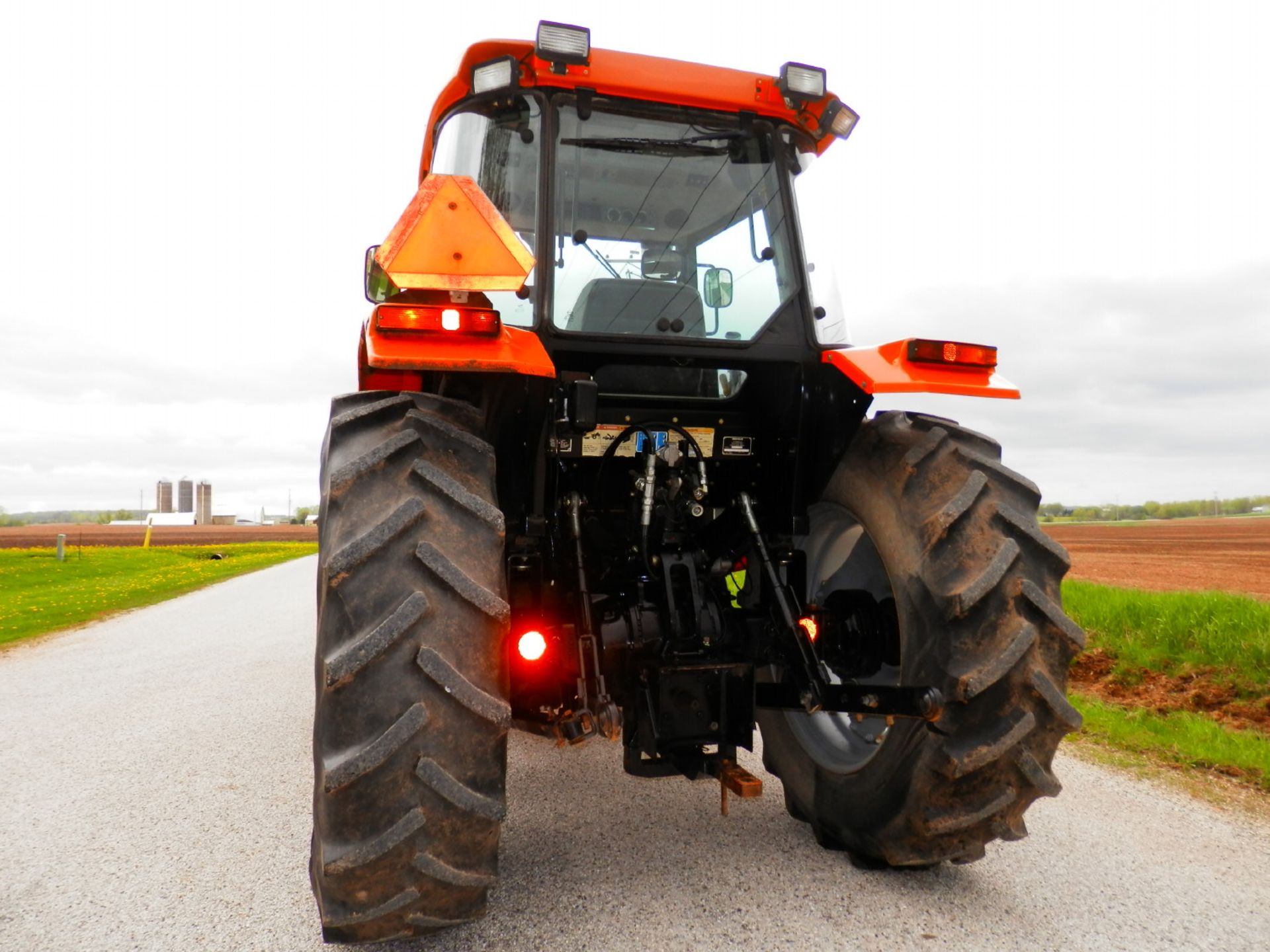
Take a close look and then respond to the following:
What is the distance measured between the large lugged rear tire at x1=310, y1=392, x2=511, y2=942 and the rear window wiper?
4.70ft

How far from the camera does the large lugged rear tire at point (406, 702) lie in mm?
1837

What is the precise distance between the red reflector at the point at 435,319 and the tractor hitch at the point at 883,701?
1422 millimetres

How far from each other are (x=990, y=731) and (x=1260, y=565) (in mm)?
18594

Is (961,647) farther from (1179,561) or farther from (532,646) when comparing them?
(1179,561)

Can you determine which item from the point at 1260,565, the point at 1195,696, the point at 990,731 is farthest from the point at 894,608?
the point at 1260,565

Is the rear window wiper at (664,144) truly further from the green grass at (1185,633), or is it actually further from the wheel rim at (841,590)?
the green grass at (1185,633)

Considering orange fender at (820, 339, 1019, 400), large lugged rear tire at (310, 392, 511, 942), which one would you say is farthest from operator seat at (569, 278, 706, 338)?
large lugged rear tire at (310, 392, 511, 942)

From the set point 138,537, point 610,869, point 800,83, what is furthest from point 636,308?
point 138,537

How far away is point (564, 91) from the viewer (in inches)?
114

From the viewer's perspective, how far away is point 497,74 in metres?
2.82

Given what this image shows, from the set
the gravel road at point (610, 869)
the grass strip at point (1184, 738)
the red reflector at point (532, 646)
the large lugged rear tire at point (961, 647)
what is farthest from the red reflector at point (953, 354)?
the grass strip at point (1184, 738)

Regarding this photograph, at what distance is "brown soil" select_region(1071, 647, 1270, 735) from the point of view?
4707mm

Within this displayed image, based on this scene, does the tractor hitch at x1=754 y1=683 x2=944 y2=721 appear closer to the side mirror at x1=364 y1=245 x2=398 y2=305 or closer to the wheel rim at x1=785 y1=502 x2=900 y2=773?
the wheel rim at x1=785 y1=502 x2=900 y2=773

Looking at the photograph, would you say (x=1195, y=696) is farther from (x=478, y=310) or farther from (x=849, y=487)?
(x=478, y=310)
